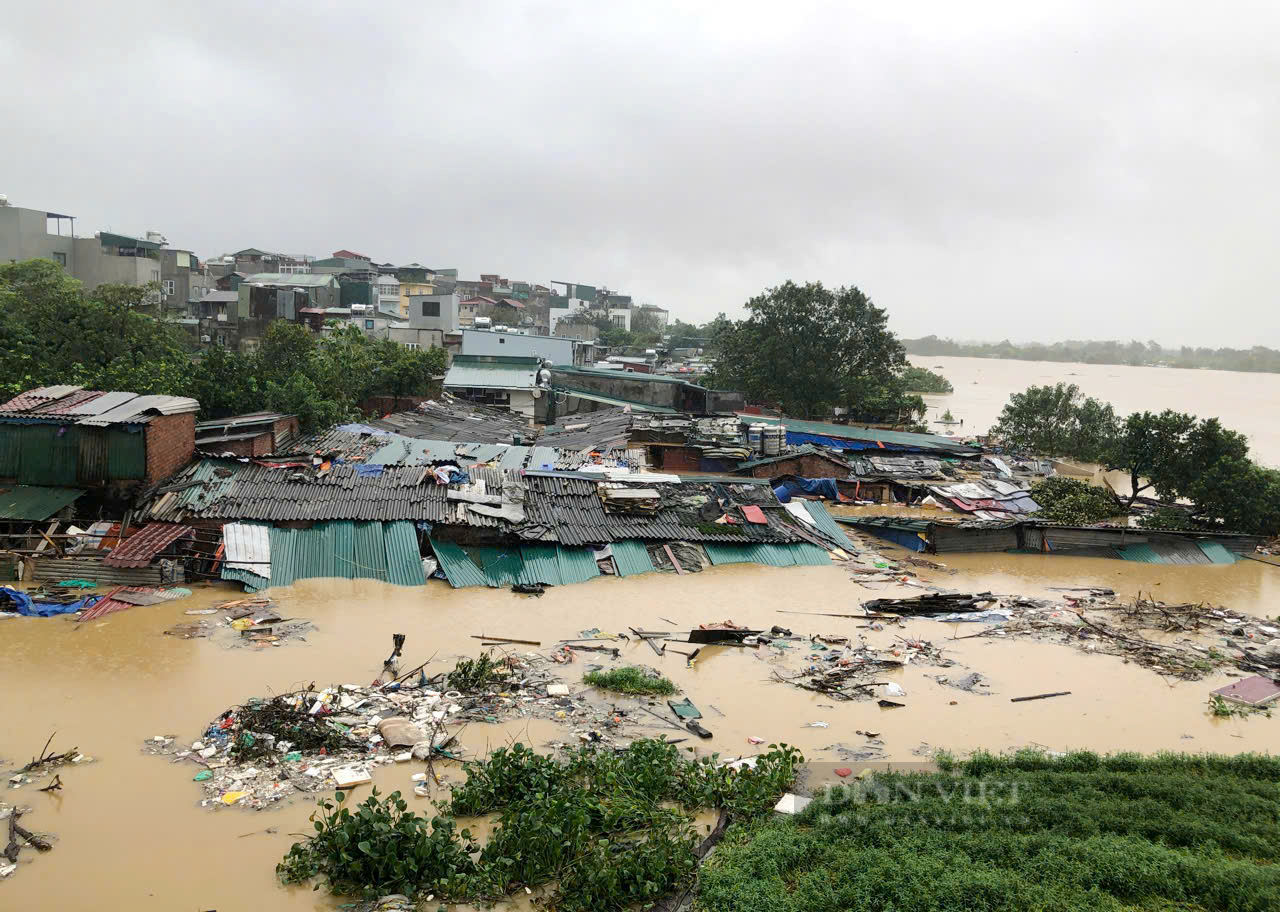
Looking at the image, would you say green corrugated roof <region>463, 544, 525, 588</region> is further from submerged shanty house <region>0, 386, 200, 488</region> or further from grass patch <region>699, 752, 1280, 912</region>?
grass patch <region>699, 752, 1280, 912</region>

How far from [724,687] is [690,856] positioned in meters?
3.97

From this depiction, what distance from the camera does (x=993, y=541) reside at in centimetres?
1767

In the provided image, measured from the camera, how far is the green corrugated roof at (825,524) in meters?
16.7

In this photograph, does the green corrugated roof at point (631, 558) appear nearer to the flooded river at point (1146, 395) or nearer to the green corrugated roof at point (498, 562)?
the green corrugated roof at point (498, 562)

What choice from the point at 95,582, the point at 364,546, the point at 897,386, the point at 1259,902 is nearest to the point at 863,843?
the point at 1259,902

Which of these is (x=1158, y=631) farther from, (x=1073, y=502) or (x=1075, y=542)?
(x=1073, y=502)

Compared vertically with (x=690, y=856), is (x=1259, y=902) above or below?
above

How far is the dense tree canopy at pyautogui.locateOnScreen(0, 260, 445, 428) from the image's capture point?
63.5 ft

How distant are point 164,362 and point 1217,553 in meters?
24.8

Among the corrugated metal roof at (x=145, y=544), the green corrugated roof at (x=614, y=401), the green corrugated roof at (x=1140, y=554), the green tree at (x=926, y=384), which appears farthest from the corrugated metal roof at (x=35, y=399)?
the green tree at (x=926, y=384)

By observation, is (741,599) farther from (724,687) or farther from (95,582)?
(95,582)

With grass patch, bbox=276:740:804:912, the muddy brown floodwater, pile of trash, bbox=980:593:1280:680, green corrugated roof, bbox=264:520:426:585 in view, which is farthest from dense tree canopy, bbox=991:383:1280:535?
green corrugated roof, bbox=264:520:426:585

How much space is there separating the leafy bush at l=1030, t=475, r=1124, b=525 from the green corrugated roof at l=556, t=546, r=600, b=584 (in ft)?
39.5

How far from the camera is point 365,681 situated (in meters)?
9.94
